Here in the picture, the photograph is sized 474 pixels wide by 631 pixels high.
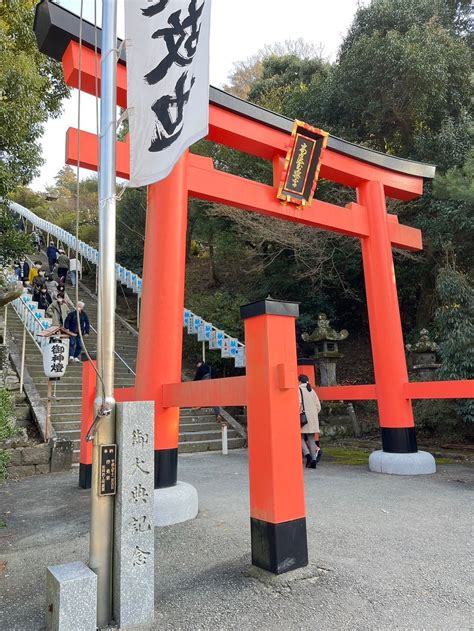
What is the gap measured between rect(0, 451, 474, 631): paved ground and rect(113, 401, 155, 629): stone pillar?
0.66 feet

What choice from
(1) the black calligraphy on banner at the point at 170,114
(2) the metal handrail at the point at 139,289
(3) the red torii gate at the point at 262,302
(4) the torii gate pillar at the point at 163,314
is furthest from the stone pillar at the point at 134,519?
(4) the torii gate pillar at the point at 163,314

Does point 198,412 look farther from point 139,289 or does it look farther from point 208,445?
point 139,289

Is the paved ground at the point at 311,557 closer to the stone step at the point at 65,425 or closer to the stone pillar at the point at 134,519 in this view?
the stone pillar at the point at 134,519

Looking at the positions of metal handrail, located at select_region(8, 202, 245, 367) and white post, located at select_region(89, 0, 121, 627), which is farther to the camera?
metal handrail, located at select_region(8, 202, 245, 367)

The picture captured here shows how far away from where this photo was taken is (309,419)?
7.14 metres

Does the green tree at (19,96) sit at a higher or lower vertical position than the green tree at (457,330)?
higher

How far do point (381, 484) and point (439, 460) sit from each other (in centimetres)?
271

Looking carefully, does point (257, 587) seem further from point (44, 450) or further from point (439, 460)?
point (439, 460)

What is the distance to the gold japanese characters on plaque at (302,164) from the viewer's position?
666 centimetres

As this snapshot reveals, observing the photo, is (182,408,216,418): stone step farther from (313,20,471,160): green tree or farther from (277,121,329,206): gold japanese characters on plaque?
(313,20,471,160): green tree

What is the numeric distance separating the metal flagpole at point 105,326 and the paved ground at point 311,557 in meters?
0.48

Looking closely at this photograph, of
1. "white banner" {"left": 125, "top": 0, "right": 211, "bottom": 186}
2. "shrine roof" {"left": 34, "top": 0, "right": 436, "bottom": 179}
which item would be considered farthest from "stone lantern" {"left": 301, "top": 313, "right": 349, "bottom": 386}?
"white banner" {"left": 125, "top": 0, "right": 211, "bottom": 186}

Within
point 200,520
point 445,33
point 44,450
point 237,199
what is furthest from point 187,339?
point 445,33

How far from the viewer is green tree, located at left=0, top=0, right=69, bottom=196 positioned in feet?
27.1
